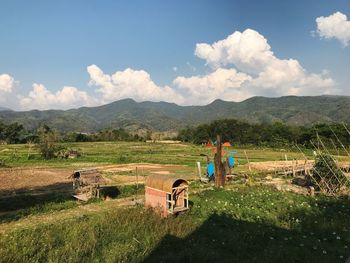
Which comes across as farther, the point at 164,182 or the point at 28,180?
the point at 28,180

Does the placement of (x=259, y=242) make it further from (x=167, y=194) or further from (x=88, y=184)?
(x=88, y=184)

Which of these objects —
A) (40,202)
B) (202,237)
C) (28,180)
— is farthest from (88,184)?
(28,180)

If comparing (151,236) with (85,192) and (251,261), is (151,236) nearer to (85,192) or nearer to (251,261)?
(251,261)

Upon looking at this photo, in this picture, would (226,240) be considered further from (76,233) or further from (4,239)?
(4,239)

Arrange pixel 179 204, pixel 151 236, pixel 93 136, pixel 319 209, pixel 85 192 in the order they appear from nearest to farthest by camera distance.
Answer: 1. pixel 151 236
2. pixel 319 209
3. pixel 179 204
4. pixel 85 192
5. pixel 93 136

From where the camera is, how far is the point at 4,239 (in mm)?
9250

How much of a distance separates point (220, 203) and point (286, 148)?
5635 cm

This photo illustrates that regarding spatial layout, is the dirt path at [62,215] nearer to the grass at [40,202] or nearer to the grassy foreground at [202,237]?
the grass at [40,202]

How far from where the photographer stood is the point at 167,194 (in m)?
13.2

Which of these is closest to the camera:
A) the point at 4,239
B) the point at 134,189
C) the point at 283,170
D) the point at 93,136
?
the point at 4,239

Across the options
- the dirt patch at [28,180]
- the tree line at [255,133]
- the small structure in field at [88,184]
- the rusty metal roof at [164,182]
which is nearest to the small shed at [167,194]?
the rusty metal roof at [164,182]

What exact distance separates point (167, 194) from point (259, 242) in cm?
488

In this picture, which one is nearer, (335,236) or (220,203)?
(335,236)

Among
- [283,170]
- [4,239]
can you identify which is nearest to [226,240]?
[4,239]
